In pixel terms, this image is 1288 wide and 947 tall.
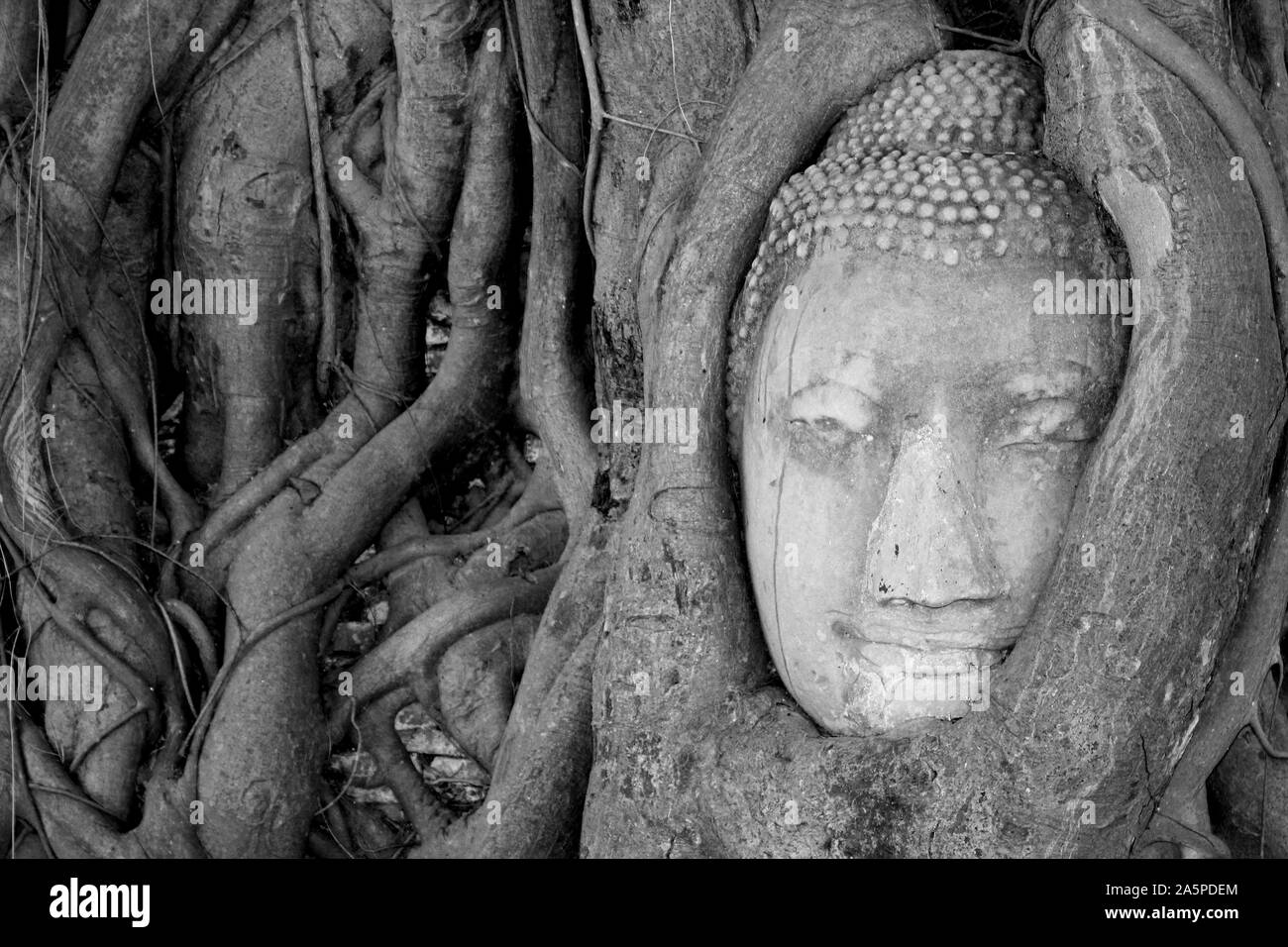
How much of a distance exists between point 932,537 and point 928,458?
0.38 feet

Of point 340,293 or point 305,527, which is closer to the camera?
point 305,527

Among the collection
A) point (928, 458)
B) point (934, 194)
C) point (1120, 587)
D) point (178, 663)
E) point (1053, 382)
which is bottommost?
point (178, 663)

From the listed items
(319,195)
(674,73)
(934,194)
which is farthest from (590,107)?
(934,194)

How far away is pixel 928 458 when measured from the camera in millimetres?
2406

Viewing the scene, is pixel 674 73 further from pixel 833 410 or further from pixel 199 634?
pixel 199 634

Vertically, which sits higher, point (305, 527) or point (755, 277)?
point (755, 277)

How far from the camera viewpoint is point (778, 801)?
2.50 m

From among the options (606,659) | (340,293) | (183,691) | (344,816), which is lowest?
(344,816)

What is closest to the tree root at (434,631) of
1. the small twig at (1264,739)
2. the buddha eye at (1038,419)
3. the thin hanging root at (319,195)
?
the thin hanging root at (319,195)

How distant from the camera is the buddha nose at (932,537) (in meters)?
2.39

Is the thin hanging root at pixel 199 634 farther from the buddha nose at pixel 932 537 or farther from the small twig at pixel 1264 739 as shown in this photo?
the small twig at pixel 1264 739

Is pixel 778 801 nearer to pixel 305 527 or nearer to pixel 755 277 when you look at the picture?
pixel 755 277
